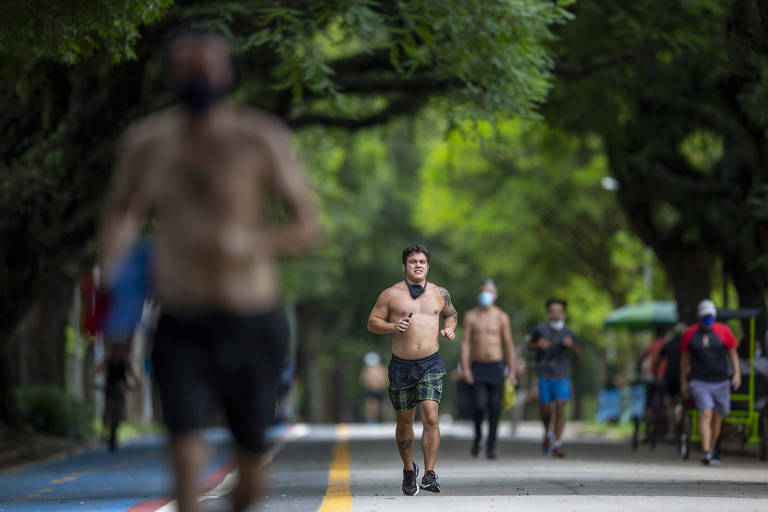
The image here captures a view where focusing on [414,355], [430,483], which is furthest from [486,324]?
[430,483]

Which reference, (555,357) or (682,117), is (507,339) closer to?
(555,357)

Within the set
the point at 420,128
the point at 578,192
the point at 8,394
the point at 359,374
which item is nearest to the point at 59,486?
the point at 8,394

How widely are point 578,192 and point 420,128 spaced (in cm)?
505

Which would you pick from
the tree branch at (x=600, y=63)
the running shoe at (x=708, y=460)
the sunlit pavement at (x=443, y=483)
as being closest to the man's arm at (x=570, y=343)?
the sunlit pavement at (x=443, y=483)

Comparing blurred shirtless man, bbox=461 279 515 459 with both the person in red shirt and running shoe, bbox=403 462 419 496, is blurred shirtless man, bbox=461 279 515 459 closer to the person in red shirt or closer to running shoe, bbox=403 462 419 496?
the person in red shirt

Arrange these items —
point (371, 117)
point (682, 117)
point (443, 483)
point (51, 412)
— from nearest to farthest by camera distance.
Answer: point (443, 483)
point (682, 117)
point (371, 117)
point (51, 412)

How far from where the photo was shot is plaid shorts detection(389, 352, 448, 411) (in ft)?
37.3

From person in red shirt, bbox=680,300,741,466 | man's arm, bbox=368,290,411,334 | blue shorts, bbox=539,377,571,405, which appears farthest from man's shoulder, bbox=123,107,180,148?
blue shorts, bbox=539,377,571,405

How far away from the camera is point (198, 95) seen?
213 inches

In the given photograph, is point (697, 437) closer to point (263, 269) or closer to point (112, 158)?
point (112, 158)

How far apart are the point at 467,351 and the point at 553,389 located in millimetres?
2513

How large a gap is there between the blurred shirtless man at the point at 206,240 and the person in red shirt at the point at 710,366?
1201 centimetres

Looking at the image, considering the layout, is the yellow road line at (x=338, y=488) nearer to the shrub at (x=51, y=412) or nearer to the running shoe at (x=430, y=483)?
the running shoe at (x=430, y=483)

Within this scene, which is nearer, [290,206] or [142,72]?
[290,206]
